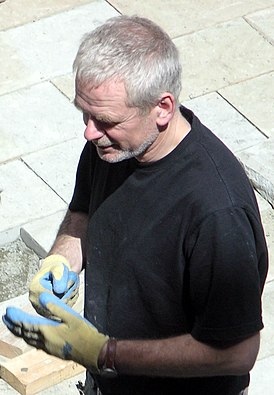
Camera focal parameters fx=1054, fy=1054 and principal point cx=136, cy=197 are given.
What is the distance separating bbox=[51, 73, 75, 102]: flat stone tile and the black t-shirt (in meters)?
3.33

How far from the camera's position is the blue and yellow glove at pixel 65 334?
329 cm

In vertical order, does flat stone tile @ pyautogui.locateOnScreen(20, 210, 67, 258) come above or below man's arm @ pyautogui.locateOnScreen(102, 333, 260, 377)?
below

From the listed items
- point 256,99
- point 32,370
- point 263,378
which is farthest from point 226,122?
point 32,370

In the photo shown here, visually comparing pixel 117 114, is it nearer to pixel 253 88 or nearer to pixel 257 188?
pixel 257 188

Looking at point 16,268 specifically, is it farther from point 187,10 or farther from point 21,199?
point 187,10

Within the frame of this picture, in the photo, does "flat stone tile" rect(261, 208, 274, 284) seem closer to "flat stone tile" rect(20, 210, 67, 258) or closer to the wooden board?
"flat stone tile" rect(20, 210, 67, 258)

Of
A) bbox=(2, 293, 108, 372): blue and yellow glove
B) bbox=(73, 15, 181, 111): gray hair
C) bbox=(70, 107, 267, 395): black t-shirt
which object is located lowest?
bbox=(2, 293, 108, 372): blue and yellow glove

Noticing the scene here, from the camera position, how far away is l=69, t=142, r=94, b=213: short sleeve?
364cm

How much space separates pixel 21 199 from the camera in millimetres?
6156

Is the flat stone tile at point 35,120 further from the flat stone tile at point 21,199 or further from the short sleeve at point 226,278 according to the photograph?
the short sleeve at point 226,278

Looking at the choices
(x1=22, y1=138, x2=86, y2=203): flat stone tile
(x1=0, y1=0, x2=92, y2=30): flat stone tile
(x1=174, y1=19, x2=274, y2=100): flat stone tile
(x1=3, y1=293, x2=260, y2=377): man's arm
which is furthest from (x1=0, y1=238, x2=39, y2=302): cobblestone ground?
(x1=3, y1=293, x2=260, y2=377): man's arm

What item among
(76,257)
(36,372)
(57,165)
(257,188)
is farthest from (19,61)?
(76,257)

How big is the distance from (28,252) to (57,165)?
0.67m

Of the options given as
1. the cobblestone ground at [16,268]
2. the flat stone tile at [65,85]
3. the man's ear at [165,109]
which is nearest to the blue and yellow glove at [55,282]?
the man's ear at [165,109]
